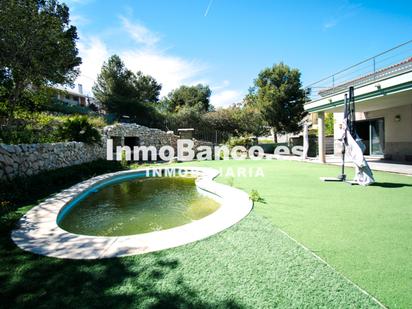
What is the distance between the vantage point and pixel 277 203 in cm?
520

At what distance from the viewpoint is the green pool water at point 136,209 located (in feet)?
15.5

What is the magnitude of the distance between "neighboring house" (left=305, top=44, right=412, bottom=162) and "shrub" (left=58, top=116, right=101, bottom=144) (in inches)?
456

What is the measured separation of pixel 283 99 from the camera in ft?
69.1

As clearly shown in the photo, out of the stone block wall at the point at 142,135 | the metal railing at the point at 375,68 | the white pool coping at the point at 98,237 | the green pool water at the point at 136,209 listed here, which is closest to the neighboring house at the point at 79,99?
the stone block wall at the point at 142,135

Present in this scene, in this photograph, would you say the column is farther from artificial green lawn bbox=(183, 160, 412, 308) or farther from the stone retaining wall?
the stone retaining wall

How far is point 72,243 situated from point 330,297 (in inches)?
130

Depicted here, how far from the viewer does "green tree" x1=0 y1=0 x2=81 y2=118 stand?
299 inches

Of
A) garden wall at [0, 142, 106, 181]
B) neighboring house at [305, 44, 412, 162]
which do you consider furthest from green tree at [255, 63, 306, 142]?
garden wall at [0, 142, 106, 181]

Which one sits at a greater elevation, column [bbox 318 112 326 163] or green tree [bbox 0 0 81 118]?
green tree [bbox 0 0 81 118]

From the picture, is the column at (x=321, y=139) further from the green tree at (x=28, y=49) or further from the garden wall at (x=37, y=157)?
the green tree at (x=28, y=49)

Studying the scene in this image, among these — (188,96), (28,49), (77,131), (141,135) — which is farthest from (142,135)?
(188,96)

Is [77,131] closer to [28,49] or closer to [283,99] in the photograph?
[28,49]

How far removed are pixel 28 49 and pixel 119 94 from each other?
1890 cm

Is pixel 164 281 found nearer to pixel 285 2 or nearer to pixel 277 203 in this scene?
pixel 277 203
